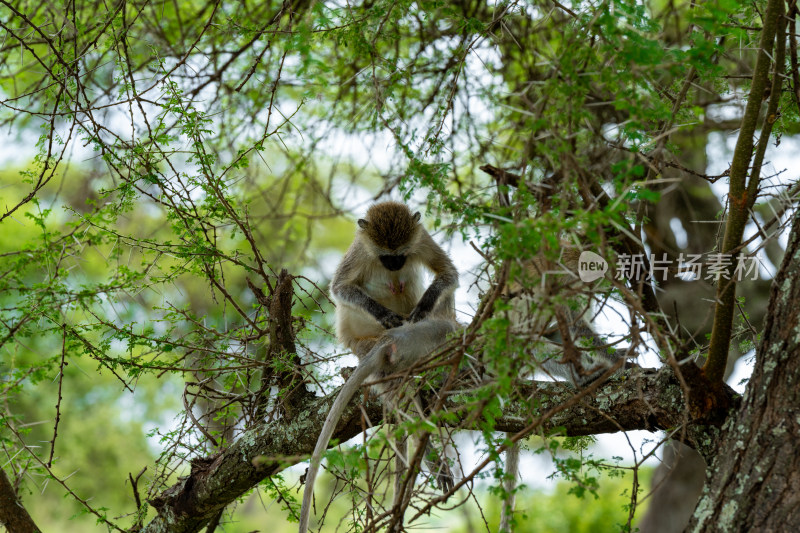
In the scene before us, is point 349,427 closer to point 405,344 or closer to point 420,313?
point 405,344

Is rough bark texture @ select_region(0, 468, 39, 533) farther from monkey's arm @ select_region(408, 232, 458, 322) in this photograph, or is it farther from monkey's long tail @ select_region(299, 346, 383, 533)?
monkey's arm @ select_region(408, 232, 458, 322)

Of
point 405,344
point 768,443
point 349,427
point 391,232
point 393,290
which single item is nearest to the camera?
point 768,443

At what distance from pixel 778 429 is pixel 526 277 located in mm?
974

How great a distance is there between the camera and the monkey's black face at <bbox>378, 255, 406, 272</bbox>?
5.18 metres

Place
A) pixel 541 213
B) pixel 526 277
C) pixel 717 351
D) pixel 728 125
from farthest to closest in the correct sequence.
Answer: pixel 728 125 → pixel 717 351 → pixel 541 213 → pixel 526 277

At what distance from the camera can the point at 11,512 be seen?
3891mm

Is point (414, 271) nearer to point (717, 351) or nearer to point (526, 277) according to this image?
point (717, 351)

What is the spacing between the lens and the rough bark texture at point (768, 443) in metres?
2.37

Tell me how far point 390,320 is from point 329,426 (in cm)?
184

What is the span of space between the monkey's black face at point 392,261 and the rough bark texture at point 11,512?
251cm

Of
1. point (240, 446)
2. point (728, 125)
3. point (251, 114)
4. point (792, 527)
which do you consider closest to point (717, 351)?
point (792, 527)

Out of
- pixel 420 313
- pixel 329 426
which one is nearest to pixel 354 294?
A: pixel 420 313

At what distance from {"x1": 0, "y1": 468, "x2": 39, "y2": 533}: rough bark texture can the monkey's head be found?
8.25 ft

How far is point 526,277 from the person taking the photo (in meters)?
2.24
